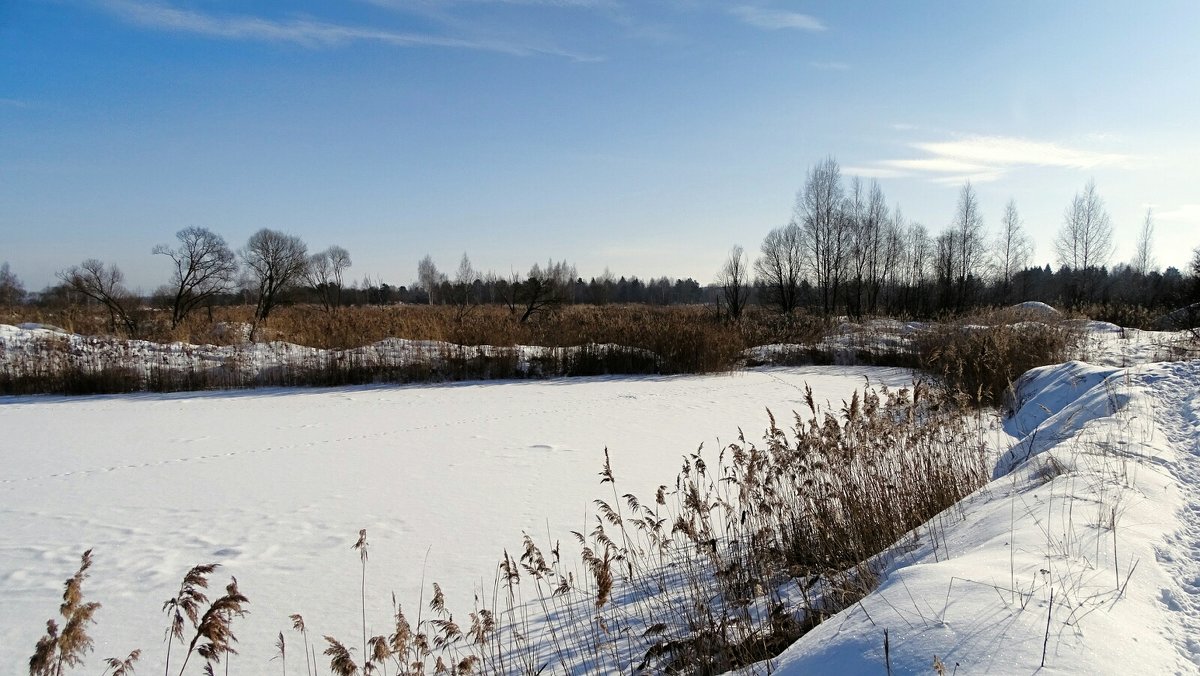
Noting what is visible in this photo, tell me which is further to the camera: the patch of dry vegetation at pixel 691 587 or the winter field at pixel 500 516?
the patch of dry vegetation at pixel 691 587

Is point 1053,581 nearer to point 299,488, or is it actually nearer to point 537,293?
point 299,488

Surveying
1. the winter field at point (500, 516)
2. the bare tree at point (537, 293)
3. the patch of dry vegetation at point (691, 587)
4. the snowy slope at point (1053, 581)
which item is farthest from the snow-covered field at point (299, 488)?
the bare tree at point (537, 293)

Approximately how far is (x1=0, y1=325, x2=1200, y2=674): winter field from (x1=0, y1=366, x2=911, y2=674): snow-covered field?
3 centimetres

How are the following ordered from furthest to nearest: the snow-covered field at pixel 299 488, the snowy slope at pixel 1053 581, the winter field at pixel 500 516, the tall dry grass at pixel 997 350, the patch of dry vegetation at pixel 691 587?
1. the tall dry grass at pixel 997 350
2. the snow-covered field at pixel 299 488
3. the patch of dry vegetation at pixel 691 587
4. the winter field at pixel 500 516
5. the snowy slope at pixel 1053 581

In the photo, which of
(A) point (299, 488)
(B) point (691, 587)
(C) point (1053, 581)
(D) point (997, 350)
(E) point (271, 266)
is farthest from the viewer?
(E) point (271, 266)

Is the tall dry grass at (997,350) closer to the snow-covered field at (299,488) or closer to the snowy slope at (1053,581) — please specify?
the snow-covered field at (299,488)

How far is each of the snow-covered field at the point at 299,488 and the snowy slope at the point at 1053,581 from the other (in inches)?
102

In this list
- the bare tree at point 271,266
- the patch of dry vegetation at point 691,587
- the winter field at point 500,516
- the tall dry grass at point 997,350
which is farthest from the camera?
the bare tree at point 271,266

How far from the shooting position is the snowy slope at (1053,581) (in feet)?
5.89

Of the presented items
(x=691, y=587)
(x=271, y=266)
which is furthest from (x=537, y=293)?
(x=691, y=587)

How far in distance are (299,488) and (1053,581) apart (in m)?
6.04

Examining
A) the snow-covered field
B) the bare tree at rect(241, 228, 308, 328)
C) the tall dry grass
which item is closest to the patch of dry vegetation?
the snow-covered field

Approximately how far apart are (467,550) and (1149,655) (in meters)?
3.89

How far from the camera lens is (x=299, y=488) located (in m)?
6.08
